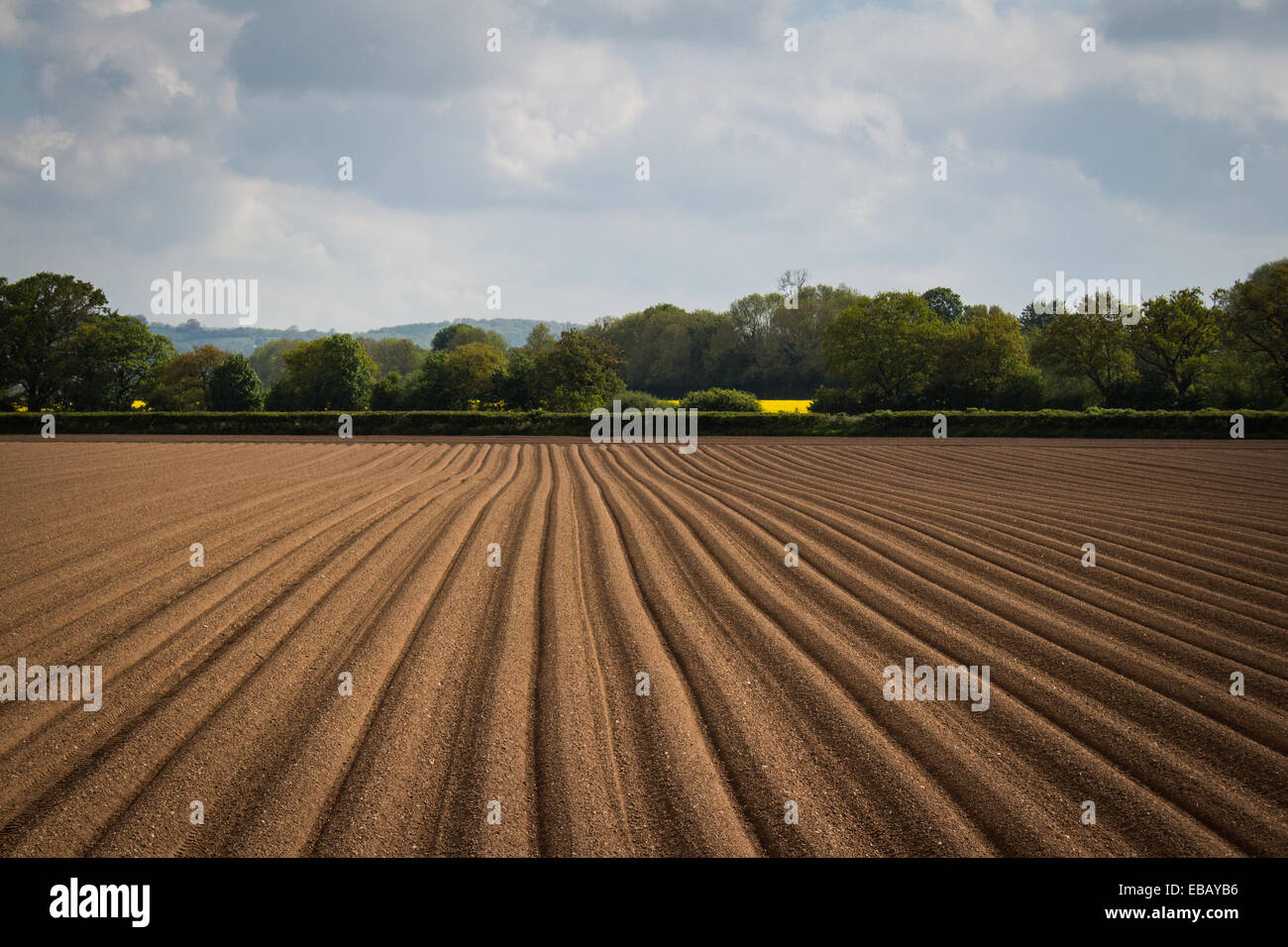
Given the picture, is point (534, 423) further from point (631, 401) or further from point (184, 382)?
point (184, 382)

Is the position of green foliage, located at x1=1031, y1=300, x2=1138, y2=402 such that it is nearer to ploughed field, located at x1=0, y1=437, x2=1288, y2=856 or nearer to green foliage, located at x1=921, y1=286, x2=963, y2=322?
ploughed field, located at x1=0, y1=437, x2=1288, y2=856

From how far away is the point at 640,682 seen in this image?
6367 millimetres

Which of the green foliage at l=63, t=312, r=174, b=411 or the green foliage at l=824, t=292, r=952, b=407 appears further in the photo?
the green foliage at l=63, t=312, r=174, b=411

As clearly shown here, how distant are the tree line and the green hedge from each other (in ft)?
18.5

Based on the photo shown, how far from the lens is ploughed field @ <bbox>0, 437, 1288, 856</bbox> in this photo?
4.39m

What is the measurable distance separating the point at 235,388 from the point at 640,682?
57.8 m

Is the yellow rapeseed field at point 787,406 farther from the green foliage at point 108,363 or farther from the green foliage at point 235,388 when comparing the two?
the green foliage at point 108,363

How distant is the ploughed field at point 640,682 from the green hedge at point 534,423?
22222mm

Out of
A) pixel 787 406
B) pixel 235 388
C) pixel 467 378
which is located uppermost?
pixel 467 378

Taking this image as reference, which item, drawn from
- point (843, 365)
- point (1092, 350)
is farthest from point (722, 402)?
point (1092, 350)

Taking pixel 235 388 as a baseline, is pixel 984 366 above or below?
above

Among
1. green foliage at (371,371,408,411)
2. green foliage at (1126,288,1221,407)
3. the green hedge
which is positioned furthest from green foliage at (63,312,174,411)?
green foliage at (1126,288,1221,407)
